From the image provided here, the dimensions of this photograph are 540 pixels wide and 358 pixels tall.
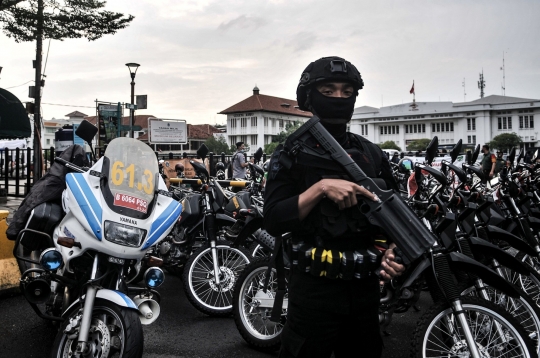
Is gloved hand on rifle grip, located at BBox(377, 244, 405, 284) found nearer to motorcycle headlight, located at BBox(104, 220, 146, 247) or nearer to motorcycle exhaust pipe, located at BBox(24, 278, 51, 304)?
motorcycle headlight, located at BBox(104, 220, 146, 247)

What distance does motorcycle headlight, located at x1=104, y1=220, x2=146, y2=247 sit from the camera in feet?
9.20

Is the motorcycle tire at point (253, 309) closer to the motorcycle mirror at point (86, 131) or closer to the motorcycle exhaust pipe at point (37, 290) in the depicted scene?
the motorcycle exhaust pipe at point (37, 290)

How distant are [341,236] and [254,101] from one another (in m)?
85.2

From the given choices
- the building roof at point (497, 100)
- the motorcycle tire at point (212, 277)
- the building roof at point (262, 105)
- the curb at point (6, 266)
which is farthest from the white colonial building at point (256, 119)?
the motorcycle tire at point (212, 277)

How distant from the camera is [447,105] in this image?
278 ft

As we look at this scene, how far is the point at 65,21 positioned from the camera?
34.6 feet

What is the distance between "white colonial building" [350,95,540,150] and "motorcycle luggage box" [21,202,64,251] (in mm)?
79540

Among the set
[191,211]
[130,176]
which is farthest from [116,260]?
[191,211]

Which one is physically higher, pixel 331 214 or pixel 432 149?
pixel 432 149

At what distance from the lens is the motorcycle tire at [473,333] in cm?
255

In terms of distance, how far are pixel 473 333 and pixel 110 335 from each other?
1.96 metres

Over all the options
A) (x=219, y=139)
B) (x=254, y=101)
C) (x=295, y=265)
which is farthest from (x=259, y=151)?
(x=254, y=101)

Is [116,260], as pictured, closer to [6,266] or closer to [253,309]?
[253,309]

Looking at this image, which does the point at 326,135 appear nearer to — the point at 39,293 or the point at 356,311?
the point at 356,311
